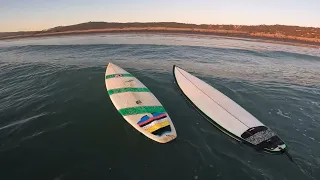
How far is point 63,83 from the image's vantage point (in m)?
19.9

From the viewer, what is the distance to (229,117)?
12.3m

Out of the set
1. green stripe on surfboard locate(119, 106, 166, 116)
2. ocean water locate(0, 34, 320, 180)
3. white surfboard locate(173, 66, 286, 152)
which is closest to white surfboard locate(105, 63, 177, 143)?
green stripe on surfboard locate(119, 106, 166, 116)

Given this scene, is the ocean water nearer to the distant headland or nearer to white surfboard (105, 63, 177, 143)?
white surfboard (105, 63, 177, 143)

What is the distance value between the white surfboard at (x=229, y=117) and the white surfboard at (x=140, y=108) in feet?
8.91

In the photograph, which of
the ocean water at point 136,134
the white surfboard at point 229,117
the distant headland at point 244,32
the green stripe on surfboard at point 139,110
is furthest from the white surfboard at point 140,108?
the distant headland at point 244,32

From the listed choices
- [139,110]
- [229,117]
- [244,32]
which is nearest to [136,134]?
[139,110]

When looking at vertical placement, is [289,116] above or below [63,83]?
below

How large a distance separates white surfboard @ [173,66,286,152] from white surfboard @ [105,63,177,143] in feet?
8.91

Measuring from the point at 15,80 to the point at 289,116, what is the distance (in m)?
23.6

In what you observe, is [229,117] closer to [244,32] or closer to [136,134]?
[136,134]

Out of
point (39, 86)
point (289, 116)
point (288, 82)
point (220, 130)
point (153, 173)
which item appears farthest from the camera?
point (288, 82)

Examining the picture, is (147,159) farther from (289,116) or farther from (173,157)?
(289,116)

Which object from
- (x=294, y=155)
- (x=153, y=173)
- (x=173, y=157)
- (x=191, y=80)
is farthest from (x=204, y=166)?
(x=191, y=80)

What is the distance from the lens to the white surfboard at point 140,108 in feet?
34.4
